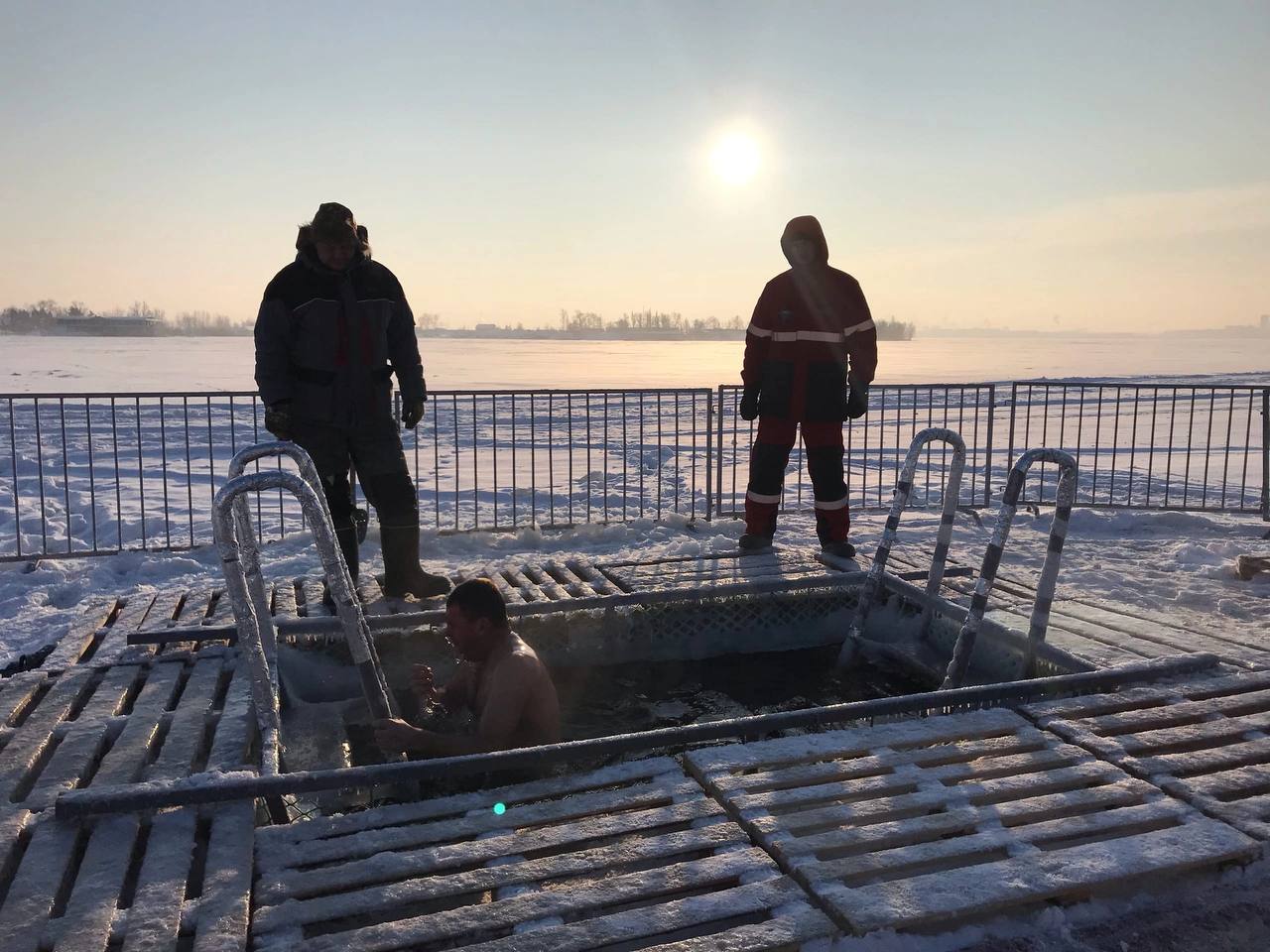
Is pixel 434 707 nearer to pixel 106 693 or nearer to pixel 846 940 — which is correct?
pixel 106 693

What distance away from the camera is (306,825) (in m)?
2.93

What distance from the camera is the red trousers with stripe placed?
658 cm

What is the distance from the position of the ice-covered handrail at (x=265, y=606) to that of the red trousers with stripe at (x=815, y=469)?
11.0ft

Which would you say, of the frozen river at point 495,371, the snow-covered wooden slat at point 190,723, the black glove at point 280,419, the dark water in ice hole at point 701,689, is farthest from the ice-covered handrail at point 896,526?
the frozen river at point 495,371

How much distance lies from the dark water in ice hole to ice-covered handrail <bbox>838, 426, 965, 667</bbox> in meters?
0.21

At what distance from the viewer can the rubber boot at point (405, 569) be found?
17.7ft

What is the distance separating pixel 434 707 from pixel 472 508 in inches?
221

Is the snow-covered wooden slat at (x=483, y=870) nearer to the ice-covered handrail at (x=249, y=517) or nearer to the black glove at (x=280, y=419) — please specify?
the ice-covered handrail at (x=249, y=517)

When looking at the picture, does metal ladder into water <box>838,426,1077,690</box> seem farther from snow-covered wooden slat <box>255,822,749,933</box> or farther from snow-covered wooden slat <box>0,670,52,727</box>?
snow-covered wooden slat <box>0,670,52,727</box>

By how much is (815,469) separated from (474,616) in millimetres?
3510

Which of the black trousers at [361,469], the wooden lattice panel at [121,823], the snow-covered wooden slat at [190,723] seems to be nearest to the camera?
the wooden lattice panel at [121,823]

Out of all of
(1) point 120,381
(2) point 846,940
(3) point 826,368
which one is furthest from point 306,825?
(1) point 120,381

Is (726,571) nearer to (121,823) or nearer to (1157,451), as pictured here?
(121,823)

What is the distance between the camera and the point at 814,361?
654cm
